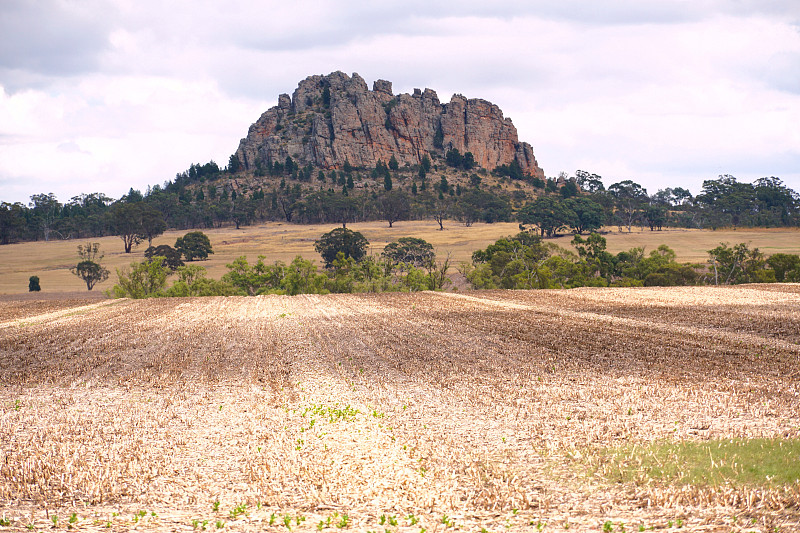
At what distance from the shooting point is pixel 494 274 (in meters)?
64.2

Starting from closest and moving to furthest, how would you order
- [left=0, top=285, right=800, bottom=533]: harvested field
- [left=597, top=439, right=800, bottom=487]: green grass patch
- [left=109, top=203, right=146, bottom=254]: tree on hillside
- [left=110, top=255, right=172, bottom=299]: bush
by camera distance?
[left=0, top=285, right=800, bottom=533]: harvested field
[left=597, top=439, right=800, bottom=487]: green grass patch
[left=110, top=255, right=172, bottom=299]: bush
[left=109, top=203, right=146, bottom=254]: tree on hillside

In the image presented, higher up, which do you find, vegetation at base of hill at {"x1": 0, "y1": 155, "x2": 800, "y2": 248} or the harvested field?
vegetation at base of hill at {"x1": 0, "y1": 155, "x2": 800, "y2": 248}

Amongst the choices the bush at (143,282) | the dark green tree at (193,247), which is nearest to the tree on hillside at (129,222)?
the dark green tree at (193,247)

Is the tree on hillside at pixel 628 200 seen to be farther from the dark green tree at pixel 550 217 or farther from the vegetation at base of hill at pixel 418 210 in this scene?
the dark green tree at pixel 550 217

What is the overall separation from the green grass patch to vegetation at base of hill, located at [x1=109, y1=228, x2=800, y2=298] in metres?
45.6

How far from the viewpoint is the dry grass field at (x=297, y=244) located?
90.5 m

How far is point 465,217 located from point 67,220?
8842 centimetres

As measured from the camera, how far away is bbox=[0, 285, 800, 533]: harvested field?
8016 millimetres

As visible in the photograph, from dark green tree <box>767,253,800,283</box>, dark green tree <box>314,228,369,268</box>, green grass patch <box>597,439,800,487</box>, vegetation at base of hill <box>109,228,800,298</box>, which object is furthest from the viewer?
dark green tree <box>314,228,369,268</box>

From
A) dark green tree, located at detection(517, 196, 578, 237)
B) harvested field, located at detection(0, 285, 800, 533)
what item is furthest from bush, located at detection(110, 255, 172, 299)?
dark green tree, located at detection(517, 196, 578, 237)

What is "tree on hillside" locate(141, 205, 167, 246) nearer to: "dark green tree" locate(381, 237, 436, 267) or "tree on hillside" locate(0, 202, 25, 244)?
"tree on hillside" locate(0, 202, 25, 244)

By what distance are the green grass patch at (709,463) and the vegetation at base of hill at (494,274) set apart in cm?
4560

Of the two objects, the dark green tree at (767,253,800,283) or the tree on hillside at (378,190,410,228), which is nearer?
the dark green tree at (767,253,800,283)

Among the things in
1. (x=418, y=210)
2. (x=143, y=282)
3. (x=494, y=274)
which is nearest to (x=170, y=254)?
(x=143, y=282)
